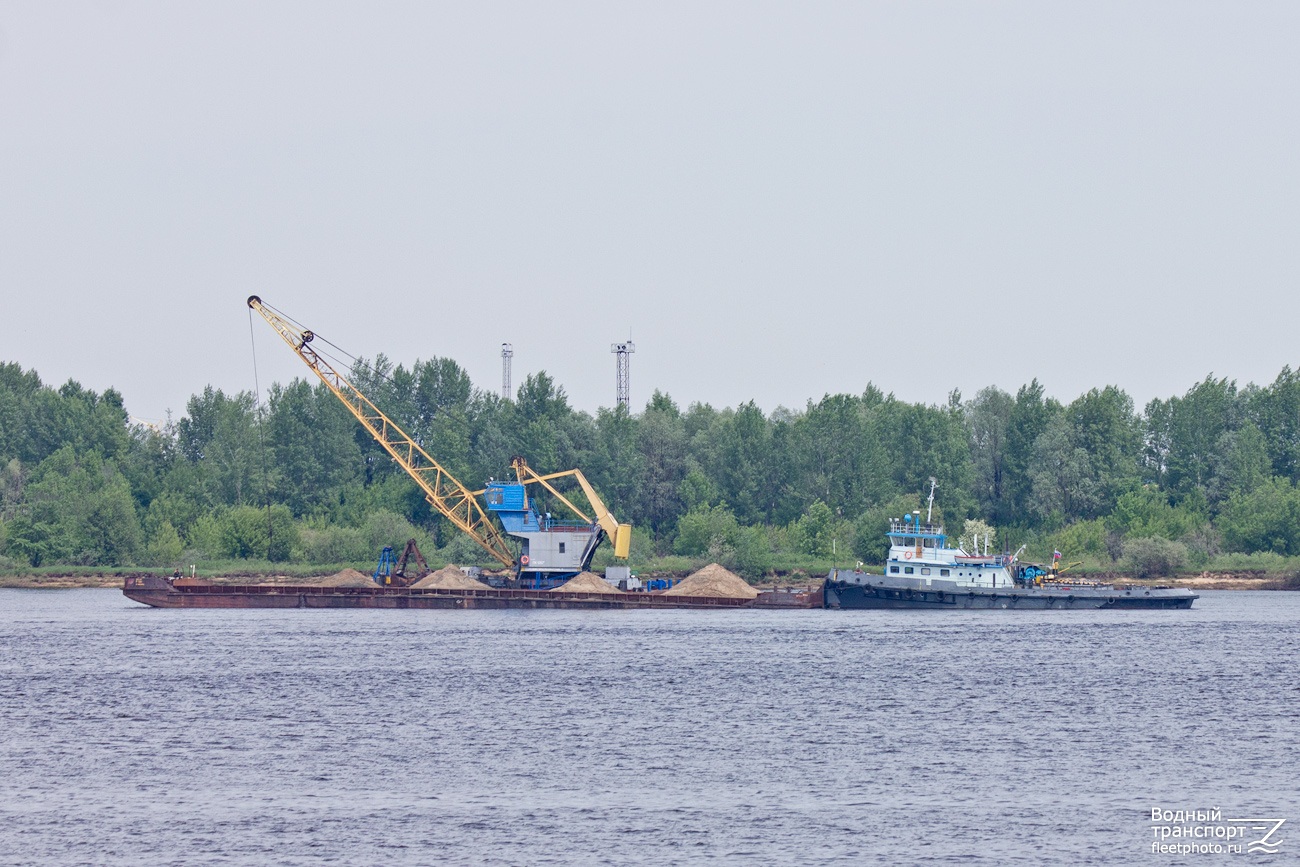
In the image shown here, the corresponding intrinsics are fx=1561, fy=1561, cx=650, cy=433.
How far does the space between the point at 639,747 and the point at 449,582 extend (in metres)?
50.2

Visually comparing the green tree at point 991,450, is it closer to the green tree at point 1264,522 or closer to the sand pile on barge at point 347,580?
the green tree at point 1264,522

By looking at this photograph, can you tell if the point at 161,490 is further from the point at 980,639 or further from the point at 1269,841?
the point at 1269,841

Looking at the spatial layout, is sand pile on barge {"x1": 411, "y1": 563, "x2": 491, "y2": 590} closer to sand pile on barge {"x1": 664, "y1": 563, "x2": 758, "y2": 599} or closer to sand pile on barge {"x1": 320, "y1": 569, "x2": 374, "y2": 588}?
sand pile on barge {"x1": 320, "y1": 569, "x2": 374, "y2": 588}

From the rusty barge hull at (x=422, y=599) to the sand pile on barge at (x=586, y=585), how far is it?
0.51m

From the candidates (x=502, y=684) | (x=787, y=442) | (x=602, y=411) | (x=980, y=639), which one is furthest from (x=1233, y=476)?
(x=502, y=684)

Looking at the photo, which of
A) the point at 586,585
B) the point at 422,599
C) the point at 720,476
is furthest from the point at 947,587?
the point at 720,476

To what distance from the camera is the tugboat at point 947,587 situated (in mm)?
78938

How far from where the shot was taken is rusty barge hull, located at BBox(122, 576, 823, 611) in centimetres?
8438

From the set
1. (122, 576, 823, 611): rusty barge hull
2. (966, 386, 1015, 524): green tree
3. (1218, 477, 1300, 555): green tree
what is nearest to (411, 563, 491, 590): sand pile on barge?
(122, 576, 823, 611): rusty barge hull

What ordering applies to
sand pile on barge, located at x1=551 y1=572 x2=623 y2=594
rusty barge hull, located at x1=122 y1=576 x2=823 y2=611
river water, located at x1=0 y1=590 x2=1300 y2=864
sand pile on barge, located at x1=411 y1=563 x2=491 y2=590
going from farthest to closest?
sand pile on barge, located at x1=411 y1=563 x2=491 y2=590 → sand pile on barge, located at x1=551 y1=572 x2=623 y2=594 → rusty barge hull, located at x1=122 y1=576 x2=823 y2=611 → river water, located at x1=0 y1=590 x2=1300 y2=864

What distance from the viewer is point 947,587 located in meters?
79.1

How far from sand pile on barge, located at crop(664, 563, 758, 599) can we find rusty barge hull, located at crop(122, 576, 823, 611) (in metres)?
1.26

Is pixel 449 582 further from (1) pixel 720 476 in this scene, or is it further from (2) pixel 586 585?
(1) pixel 720 476

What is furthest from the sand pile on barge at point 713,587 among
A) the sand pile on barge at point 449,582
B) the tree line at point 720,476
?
the tree line at point 720,476
